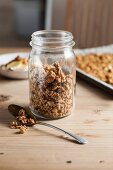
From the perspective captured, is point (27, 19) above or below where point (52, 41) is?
below

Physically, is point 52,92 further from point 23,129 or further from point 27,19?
point 27,19

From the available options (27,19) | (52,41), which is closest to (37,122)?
(52,41)

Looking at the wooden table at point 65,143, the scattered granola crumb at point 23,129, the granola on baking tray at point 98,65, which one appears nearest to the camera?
the wooden table at point 65,143

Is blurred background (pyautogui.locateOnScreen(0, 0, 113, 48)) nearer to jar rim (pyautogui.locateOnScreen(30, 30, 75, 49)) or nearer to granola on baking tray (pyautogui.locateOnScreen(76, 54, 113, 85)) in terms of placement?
granola on baking tray (pyautogui.locateOnScreen(76, 54, 113, 85))

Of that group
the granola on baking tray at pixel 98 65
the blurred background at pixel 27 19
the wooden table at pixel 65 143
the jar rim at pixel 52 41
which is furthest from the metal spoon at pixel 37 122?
the blurred background at pixel 27 19

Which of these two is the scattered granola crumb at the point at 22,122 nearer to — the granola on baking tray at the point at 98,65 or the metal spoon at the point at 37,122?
the metal spoon at the point at 37,122
